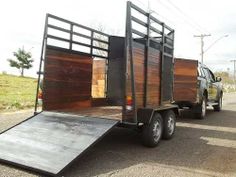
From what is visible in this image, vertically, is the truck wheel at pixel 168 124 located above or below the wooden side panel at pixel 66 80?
below

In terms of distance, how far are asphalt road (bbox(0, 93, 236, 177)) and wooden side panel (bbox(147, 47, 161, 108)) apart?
3.40ft

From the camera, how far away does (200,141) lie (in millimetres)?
8492

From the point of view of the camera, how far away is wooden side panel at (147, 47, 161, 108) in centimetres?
764

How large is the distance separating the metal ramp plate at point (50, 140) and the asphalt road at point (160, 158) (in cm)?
24

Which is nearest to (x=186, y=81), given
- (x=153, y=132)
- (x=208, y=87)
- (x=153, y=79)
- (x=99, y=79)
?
(x=208, y=87)

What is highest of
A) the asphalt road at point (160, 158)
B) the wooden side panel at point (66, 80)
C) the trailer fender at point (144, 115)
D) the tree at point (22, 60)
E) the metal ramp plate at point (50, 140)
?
the tree at point (22, 60)

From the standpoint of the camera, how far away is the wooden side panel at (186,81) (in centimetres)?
1204

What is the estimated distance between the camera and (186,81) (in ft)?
40.1

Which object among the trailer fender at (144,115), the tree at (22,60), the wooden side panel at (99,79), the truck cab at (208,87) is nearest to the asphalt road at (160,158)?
the trailer fender at (144,115)

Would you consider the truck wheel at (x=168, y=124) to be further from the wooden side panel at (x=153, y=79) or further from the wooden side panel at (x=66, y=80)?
the wooden side panel at (x=66, y=80)

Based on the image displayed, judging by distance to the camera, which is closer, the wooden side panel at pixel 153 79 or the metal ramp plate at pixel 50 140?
the metal ramp plate at pixel 50 140

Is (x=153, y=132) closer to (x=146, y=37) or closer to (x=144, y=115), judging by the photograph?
(x=144, y=115)

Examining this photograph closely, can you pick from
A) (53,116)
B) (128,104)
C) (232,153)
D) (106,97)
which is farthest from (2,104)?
(232,153)

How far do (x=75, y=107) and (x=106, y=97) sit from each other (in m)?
1.50
